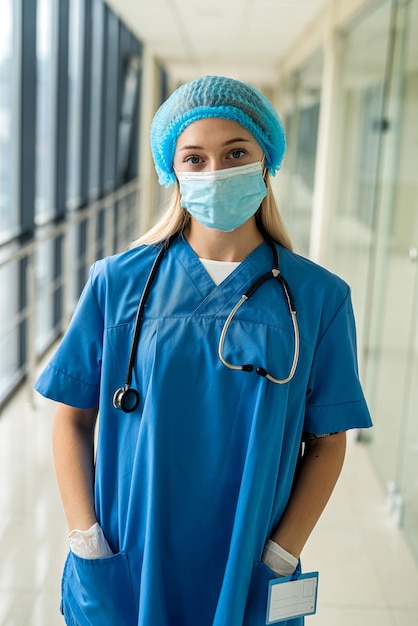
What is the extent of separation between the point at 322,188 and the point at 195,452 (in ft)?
12.1

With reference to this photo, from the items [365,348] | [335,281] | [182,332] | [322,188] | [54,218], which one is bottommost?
[182,332]

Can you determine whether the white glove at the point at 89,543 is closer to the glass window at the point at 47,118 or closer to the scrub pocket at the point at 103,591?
the scrub pocket at the point at 103,591

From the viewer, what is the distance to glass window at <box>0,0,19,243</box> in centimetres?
339

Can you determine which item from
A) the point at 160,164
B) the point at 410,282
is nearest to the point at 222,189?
the point at 160,164

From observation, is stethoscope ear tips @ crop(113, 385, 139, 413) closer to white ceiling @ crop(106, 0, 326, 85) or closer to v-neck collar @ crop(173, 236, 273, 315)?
v-neck collar @ crop(173, 236, 273, 315)

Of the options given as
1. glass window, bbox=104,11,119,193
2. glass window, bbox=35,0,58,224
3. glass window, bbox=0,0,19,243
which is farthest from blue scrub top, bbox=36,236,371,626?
glass window, bbox=104,11,119,193

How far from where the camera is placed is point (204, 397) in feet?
3.25

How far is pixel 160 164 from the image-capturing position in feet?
3.69

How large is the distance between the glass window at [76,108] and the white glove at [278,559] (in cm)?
434

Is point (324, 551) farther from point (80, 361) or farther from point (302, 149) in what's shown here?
point (302, 149)

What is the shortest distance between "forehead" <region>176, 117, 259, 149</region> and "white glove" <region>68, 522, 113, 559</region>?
571mm

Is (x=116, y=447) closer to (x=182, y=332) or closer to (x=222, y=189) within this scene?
(x=182, y=332)

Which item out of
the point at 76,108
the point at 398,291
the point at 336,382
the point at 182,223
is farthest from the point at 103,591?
the point at 76,108

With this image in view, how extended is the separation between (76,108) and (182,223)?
15.2ft
